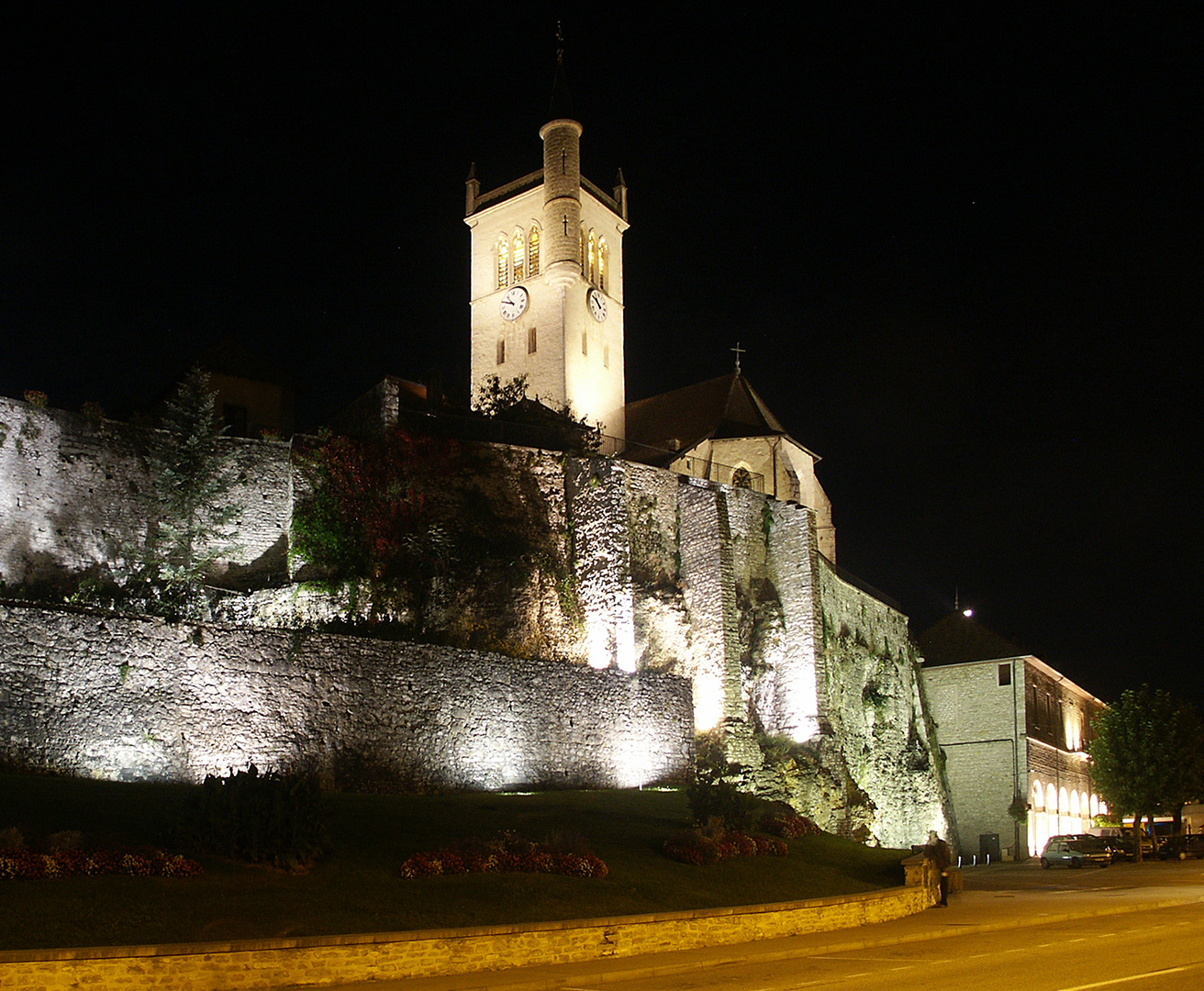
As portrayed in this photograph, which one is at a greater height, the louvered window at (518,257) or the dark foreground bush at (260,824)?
the louvered window at (518,257)

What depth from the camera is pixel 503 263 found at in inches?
2112

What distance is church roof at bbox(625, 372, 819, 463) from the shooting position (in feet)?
149

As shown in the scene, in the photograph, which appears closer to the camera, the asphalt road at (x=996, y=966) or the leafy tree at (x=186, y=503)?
the asphalt road at (x=996, y=966)

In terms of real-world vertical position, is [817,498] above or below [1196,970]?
above

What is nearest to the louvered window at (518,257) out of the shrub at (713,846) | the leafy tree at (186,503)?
the leafy tree at (186,503)

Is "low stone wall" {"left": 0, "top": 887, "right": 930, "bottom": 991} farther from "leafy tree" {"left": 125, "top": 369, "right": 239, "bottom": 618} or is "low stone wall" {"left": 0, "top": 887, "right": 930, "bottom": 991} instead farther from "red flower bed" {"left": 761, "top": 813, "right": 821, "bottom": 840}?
"leafy tree" {"left": 125, "top": 369, "right": 239, "bottom": 618}

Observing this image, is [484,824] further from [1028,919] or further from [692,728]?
[692,728]

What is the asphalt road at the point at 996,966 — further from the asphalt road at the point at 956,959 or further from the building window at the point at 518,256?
the building window at the point at 518,256

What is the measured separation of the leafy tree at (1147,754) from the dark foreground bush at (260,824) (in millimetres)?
34659

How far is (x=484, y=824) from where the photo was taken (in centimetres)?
1780

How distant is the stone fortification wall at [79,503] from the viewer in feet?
82.4

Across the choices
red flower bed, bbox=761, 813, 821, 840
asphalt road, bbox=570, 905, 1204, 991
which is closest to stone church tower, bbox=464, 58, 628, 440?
→ red flower bed, bbox=761, 813, 821, 840

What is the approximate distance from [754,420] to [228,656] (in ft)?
95.3

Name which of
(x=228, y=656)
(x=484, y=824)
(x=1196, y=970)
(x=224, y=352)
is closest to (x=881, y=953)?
(x=1196, y=970)
